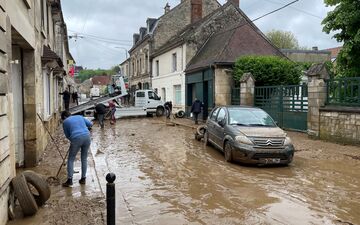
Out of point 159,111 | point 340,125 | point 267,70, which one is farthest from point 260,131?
point 159,111

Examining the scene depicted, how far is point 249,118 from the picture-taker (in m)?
11.3

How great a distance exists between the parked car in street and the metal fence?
12.4 ft

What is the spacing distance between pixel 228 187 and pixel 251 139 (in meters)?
2.43

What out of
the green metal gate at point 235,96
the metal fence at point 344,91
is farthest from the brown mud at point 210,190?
the green metal gate at point 235,96

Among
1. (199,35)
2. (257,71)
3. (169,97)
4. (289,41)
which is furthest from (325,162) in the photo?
(289,41)

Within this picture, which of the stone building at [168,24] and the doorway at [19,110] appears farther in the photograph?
the stone building at [168,24]

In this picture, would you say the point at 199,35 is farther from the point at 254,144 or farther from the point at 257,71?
the point at 254,144

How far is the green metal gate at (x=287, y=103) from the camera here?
16.7m

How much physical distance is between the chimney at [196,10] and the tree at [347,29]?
18723 mm

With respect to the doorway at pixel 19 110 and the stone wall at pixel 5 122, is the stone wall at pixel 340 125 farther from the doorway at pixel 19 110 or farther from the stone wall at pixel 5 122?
the stone wall at pixel 5 122

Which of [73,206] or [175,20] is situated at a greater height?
[175,20]

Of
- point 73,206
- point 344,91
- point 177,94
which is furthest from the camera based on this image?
point 177,94

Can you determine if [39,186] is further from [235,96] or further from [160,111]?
[160,111]

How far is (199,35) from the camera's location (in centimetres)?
2875
